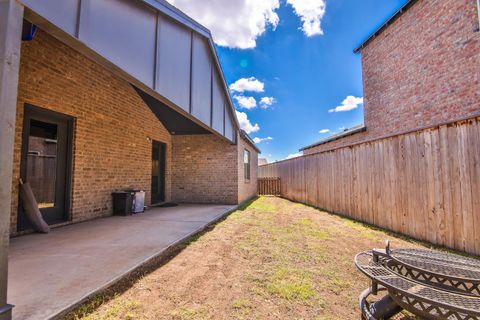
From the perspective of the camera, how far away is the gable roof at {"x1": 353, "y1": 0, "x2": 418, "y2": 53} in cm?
812

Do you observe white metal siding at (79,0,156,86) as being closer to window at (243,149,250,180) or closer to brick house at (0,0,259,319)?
brick house at (0,0,259,319)

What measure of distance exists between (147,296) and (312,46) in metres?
12.8

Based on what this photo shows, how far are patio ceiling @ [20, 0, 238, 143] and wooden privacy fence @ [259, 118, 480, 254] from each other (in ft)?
16.0

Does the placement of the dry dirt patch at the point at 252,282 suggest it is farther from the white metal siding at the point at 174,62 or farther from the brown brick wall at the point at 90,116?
the brown brick wall at the point at 90,116

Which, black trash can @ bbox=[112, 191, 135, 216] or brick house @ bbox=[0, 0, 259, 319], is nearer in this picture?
brick house @ bbox=[0, 0, 259, 319]

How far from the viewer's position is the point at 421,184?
4.68m

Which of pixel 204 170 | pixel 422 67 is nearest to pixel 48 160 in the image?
pixel 204 170

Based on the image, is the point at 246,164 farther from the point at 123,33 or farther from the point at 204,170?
the point at 123,33

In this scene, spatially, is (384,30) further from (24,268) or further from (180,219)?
(24,268)

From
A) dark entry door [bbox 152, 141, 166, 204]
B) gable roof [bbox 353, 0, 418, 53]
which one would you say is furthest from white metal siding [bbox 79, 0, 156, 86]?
gable roof [bbox 353, 0, 418, 53]

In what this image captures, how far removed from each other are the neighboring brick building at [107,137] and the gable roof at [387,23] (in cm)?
716

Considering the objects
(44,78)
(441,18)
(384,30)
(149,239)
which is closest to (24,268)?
(149,239)

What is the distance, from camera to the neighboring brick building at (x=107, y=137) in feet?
16.0

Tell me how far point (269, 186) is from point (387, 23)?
11.1 m
